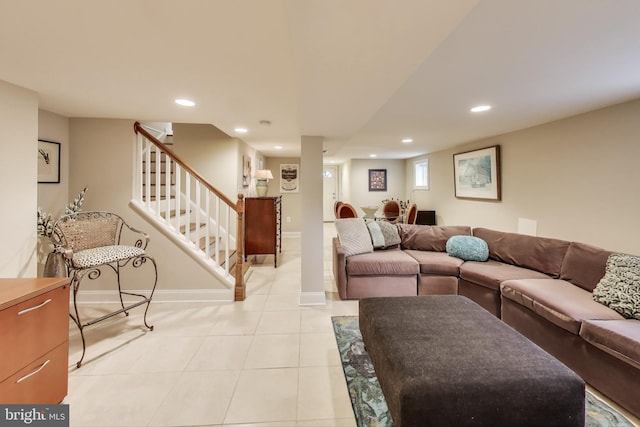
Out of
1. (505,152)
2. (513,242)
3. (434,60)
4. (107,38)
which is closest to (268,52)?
(107,38)

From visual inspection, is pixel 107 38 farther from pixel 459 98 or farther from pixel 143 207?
pixel 459 98

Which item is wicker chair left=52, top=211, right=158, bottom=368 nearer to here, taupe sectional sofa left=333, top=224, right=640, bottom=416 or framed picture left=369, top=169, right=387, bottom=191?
taupe sectional sofa left=333, top=224, right=640, bottom=416

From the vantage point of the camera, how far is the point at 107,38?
143cm

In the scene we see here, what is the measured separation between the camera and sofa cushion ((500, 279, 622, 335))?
5.70 ft

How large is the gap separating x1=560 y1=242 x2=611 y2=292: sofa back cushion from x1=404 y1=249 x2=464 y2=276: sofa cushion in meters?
0.90

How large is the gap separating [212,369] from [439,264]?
2.50 metres

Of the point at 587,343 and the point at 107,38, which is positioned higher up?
the point at 107,38

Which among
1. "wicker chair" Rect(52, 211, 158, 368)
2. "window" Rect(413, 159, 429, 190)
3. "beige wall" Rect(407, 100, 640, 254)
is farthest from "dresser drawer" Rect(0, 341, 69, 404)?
"window" Rect(413, 159, 429, 190)

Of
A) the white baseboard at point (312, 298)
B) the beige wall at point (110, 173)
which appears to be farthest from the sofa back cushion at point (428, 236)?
the beige wall at point (110, 173)

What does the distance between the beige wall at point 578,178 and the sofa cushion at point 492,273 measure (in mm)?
781

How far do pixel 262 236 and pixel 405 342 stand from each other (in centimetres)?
338

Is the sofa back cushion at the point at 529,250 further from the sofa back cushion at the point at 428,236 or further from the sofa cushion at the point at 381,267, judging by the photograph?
the sofa cushion at the point at 381,267

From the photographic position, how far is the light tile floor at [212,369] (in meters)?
1.51

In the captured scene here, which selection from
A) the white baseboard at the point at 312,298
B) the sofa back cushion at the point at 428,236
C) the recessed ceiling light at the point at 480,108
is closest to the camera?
the recessed ceiling light at the point at 480,108
